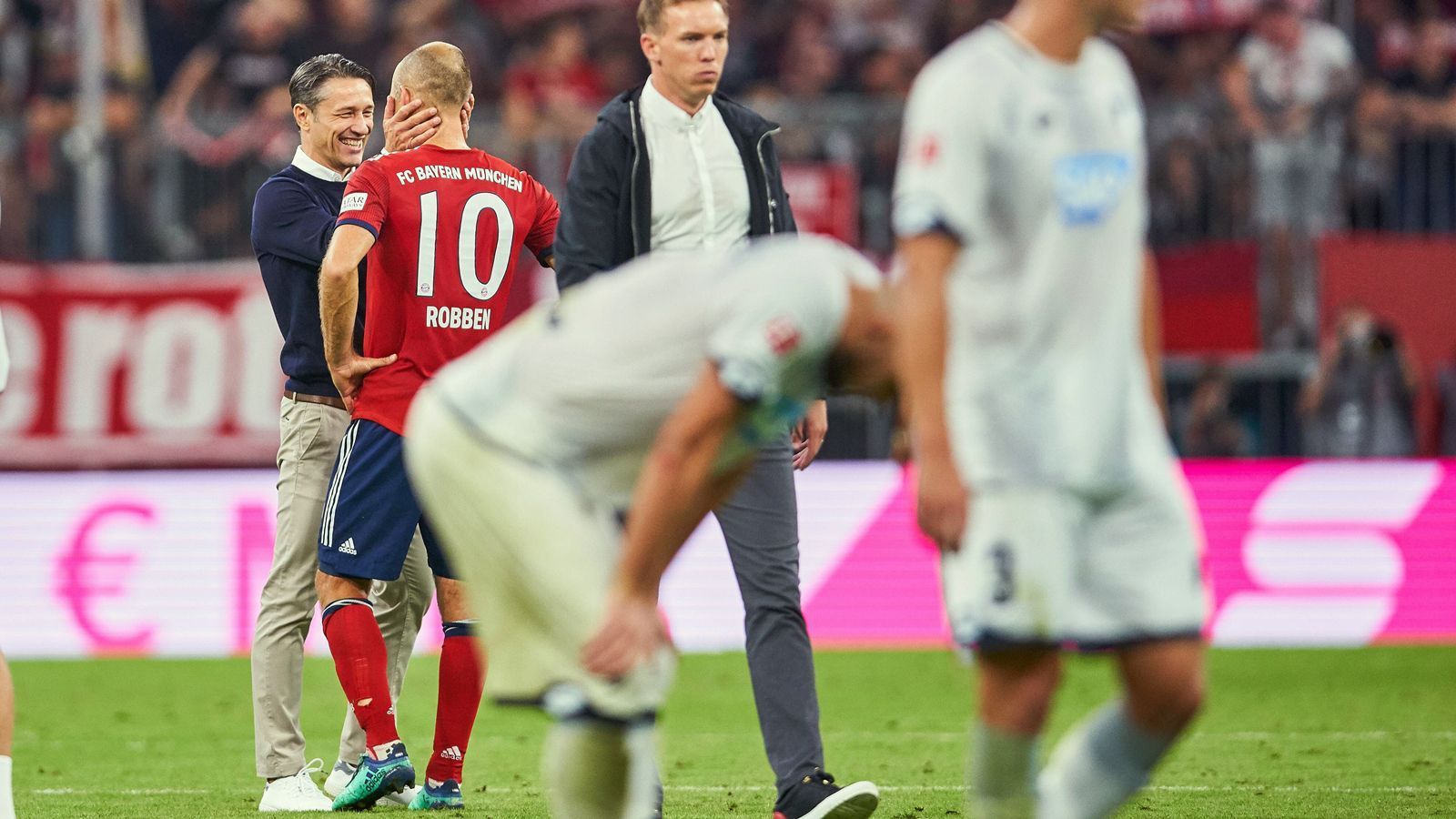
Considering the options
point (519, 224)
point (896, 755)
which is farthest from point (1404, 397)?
point (519, 224)

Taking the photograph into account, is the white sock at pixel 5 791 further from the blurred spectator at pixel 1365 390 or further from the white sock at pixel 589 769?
the blurred spectator at pixel 1365 390

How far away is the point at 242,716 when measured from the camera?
403 inches

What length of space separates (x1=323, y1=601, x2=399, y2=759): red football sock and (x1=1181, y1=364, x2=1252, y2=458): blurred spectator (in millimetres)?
8985

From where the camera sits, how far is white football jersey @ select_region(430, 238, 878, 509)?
3.96 metres

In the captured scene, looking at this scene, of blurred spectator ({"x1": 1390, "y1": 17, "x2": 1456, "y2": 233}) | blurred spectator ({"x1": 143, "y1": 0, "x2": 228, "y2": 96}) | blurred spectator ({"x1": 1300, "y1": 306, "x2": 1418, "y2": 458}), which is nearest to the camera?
blurred spectator ({"x1": 1300, "y1": 306, "x2": 1418, "y2": 458})

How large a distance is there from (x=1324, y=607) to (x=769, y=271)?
9.74m

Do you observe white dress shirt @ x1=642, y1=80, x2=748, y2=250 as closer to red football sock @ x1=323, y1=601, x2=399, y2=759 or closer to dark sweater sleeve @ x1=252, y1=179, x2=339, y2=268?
dark sweater sleeve @ x1=252, y1=179, x2=339, y2=268

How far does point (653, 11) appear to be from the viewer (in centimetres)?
612

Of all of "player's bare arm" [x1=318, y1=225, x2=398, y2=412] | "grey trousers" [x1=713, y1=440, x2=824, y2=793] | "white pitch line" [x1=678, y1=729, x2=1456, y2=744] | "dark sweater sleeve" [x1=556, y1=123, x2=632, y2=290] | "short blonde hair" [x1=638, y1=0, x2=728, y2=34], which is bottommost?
"white pitch line" [x1=678, y1=729, x2=1456, y2=744]

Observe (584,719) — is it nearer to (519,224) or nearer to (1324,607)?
(519,224)

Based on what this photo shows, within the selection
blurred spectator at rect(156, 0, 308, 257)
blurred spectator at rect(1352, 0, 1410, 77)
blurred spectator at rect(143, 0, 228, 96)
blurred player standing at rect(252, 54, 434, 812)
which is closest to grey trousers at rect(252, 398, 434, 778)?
blurred player standing at rect(252, 54, 434, 812)

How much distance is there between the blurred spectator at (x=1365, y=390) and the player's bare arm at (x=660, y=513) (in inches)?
434

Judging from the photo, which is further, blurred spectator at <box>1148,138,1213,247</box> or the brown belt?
blurred spectator at <box>1148,138,1213,247</box>

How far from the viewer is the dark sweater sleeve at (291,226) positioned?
23.5ft
